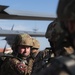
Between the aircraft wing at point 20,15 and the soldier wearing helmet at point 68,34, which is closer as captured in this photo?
the soldier wearing helmet at point 68,34

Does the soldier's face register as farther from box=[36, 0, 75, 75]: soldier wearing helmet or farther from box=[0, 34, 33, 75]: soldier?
box=[36, 0, 75, 75]: soldier wearing helmet

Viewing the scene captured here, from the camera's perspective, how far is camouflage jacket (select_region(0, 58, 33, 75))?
203 inches

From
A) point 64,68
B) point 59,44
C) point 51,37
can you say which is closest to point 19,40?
point 51,37

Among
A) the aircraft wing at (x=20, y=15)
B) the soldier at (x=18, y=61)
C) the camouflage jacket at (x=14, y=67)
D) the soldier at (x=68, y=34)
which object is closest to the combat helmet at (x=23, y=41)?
the soldier at (x=18, y=61)

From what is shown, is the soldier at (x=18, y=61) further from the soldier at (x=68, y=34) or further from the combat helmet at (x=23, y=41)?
the soldier at (x=68, y=34)

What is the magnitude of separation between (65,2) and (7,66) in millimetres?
3651

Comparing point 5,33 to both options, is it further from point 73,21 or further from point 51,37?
point 73,21

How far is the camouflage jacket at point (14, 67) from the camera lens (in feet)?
16.9

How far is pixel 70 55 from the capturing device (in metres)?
1.71

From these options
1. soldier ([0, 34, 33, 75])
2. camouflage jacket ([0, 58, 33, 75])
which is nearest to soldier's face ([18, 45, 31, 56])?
soldier ([0, 34, 33, 75])

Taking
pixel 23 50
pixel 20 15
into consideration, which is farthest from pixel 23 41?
pixel 20 15

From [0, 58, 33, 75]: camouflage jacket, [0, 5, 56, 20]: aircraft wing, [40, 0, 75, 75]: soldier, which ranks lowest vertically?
[0, 5, 56, 20]: aircraft wing

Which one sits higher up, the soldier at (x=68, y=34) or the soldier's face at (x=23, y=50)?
the soldier at (x=68, y=34)

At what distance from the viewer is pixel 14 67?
17.1 feet
